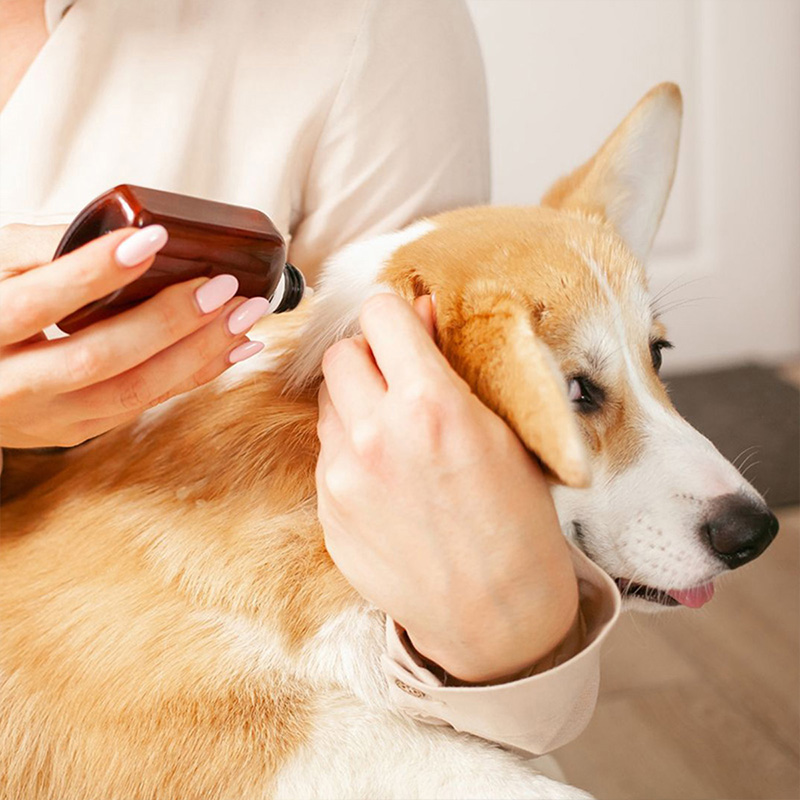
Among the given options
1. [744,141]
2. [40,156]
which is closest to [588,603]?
[40,156]

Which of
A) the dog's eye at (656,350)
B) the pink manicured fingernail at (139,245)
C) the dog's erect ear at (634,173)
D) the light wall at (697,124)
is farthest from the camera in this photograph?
the light wall at (697,124)

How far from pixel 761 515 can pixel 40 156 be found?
2.66ft

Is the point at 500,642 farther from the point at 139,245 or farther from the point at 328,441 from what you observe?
the point at 139,245

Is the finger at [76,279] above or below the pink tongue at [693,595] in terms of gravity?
above

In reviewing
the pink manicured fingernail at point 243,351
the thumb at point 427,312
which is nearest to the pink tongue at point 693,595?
the thumb at point 427,312

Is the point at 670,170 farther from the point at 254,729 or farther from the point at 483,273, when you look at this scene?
the point at 254,729

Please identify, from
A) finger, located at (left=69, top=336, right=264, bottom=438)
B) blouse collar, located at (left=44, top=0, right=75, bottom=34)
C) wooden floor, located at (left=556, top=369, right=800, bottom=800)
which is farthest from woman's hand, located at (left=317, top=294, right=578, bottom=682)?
wooden floor, located at (left=556, top=369, right=800, bottom=800)

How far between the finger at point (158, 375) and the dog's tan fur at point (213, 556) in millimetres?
123

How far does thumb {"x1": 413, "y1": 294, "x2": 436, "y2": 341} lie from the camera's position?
0.72 m

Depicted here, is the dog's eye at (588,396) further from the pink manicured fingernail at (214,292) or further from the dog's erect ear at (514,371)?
the pink manicured fingernail at (214,292)

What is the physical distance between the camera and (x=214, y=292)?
63cm

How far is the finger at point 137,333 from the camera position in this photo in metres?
0.62

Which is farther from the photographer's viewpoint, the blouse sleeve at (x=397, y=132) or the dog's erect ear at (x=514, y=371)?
the blouse sleeve at (x=397, y=132)

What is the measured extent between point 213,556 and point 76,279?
0.27 meters
